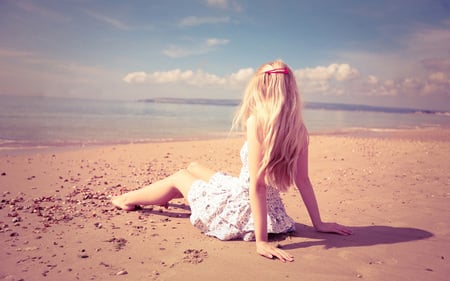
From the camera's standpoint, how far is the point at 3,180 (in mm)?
6223

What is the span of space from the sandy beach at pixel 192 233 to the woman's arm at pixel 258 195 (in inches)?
3.9

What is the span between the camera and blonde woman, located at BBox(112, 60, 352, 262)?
3.17 meters

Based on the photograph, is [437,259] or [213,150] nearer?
[437,259]

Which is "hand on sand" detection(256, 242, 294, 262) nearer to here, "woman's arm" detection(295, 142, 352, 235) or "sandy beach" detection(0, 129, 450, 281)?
"sandy beach" detection(0, 129, 450, 281)

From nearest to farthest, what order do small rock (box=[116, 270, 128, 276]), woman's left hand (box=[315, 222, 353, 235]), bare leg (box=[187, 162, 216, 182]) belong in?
small rock (box=[116, 270, 128, 276]) → woman's left hand (box=[315, 222, 353, 235]) → bare leg (box=[187, 162, 216, 182])

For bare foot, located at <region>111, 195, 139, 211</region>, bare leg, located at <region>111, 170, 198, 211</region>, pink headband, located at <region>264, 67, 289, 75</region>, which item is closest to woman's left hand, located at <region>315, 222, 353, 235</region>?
bare leg, located at <region>111, 170, 198, 211</region>

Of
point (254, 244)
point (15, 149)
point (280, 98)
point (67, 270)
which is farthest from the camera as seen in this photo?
point (15, 149)

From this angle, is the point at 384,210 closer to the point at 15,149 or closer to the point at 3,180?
the point at 3,180

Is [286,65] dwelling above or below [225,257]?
above

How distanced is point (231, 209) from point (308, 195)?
911 millimetres

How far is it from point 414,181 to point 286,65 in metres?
4.91

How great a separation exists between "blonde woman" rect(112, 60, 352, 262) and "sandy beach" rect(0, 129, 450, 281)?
164 mm

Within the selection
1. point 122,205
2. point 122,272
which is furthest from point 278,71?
point 122,205

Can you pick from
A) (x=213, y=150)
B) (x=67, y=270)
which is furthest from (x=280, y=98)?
(x=213, y=150)
